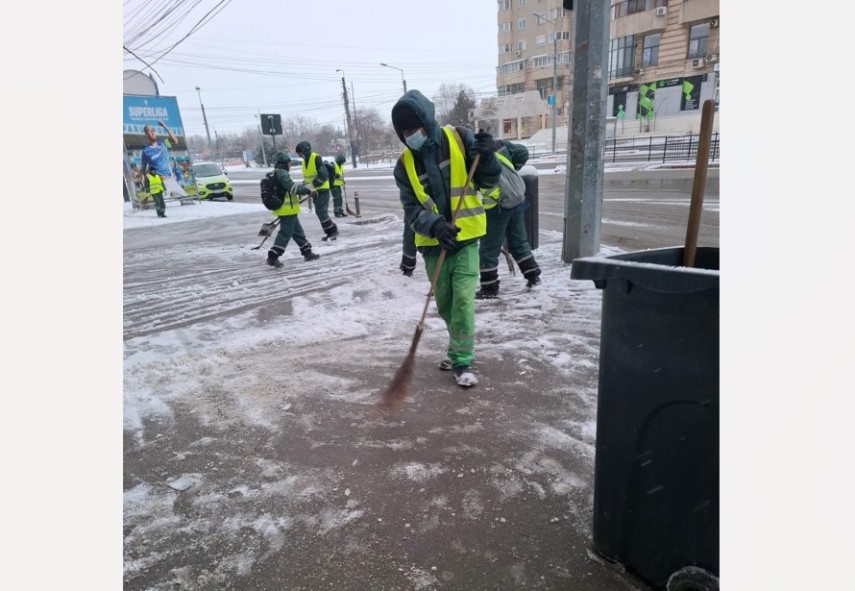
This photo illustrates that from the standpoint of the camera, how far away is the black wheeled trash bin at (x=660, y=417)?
53.7 inches

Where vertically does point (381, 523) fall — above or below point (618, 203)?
below

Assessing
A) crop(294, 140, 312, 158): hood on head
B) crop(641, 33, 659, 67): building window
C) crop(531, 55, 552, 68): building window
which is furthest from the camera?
crop(531, 55, 552, 68): building window

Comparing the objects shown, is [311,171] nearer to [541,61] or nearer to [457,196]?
[457,196]

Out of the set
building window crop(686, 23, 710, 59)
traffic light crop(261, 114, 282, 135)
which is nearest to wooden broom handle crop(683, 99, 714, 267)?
traffic light crop(261, 114, 282, 135)

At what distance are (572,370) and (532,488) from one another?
1314mm

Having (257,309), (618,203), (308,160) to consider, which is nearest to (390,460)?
(257,309)

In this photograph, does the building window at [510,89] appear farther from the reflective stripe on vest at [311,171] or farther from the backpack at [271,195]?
the backpack at [271,195]

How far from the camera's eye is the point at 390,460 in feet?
8.54

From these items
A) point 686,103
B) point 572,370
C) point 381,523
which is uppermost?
point 686,103

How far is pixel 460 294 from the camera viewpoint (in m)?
3.33

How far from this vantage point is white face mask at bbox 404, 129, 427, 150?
3162 millimetres

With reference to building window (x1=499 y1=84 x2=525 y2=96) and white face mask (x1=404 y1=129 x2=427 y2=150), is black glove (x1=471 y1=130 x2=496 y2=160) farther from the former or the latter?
building window (x1=499 y1=84 x2=525 y2=96)

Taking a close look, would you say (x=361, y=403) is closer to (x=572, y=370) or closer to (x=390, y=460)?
(x=390, y=460)

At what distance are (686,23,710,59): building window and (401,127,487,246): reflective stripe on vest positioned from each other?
3676 cm
